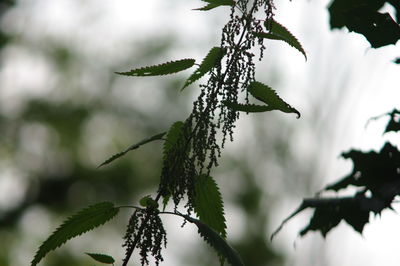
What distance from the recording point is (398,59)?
122 cm

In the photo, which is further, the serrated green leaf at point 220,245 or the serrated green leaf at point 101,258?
the serrated green leaf at point 101,258

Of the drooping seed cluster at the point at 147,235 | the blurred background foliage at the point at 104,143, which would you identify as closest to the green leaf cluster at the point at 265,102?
the drooping seed cluster at the point at 147,235

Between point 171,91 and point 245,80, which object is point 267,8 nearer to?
point 245,80

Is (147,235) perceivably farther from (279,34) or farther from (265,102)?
(279,34)

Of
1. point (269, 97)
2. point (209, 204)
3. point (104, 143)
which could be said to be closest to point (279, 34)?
point (269, 97)

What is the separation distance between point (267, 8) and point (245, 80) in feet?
0.49

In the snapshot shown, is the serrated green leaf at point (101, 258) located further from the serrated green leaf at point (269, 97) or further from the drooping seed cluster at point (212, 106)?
the serrated green leaf at point (269, 97)

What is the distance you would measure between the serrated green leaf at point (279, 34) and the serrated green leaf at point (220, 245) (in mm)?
377

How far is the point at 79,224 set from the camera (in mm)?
1004

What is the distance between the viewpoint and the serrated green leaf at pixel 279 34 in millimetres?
969

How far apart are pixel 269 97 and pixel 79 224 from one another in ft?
1.48

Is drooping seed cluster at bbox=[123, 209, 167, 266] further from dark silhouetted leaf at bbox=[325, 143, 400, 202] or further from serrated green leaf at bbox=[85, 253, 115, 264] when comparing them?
dark silhouetted leaf at bbox=[325, 143, 400, 202]

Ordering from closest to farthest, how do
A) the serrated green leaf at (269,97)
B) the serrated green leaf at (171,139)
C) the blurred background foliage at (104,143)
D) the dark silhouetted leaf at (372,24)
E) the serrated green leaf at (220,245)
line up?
the serrated green leaf at (220,245), the serrated green leaf at (269,97), the serrated green leaf at (171,139), the dark silhouetted leaf at (372,24), the blurred background foliage at (104,143)

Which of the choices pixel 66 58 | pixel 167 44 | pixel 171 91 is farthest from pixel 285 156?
pixel 66 58
